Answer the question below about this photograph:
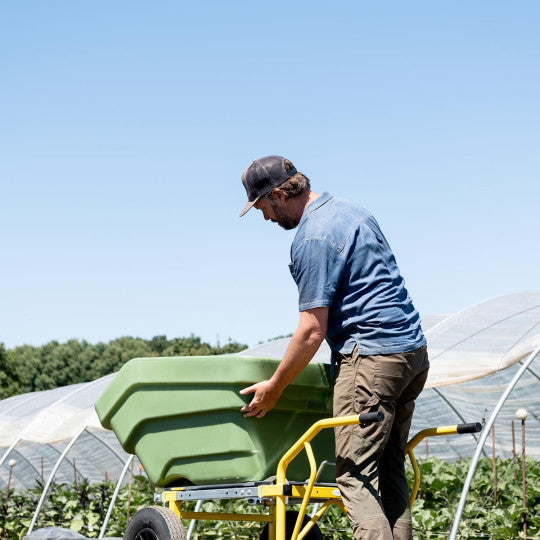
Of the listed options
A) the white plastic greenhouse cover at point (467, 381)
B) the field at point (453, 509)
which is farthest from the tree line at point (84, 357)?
the field at point (453, 509)

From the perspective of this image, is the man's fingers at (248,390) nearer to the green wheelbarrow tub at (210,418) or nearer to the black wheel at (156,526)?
the green wheelbarrow tub at (210,418)

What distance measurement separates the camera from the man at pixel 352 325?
298 centimetres

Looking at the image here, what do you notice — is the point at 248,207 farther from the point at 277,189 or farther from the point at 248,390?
the point at 248,390

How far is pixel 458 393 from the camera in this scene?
33.5ft

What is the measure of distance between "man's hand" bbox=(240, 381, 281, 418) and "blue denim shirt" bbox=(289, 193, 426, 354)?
26cm

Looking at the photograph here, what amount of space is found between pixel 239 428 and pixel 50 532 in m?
5.36

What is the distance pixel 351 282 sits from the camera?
122 inches

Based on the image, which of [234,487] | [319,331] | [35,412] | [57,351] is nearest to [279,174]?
[319,331]

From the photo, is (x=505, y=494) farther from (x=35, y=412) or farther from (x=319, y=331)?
(x=35, y=412)

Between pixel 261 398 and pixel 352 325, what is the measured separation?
0.42 metres

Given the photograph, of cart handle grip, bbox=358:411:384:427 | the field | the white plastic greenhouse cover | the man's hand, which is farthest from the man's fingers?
the white plastic greenhouse cover

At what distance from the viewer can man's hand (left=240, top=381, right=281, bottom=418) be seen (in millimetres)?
3170

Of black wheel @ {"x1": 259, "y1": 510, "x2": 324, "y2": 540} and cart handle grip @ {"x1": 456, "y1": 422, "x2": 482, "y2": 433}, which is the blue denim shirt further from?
black wheel @ {"x1": 259, "y1": 510, "x2": 324, "y2": 540}

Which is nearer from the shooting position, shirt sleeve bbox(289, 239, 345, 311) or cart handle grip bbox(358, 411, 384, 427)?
cart handle grip bbox(358, 411, 384, 427)
